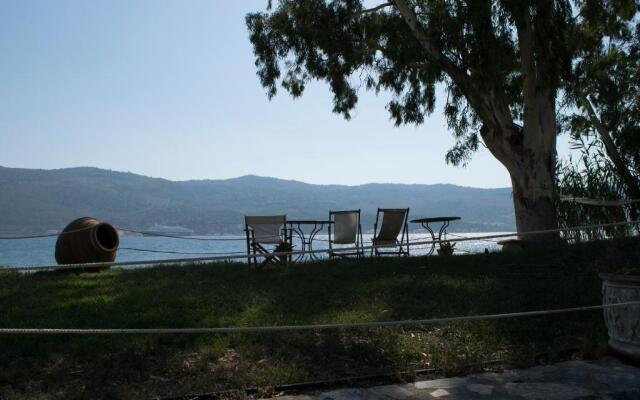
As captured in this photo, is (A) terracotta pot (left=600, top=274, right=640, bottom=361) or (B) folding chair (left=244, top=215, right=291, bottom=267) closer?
(A) terracotta pot (left=600, top=274, right=640, bottom=361)

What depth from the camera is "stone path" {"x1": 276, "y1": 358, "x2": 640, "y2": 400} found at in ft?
10.6

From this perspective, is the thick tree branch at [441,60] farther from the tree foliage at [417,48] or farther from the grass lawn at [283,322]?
the grass lawn at [283,322]

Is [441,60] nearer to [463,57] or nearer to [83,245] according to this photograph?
[463,57]

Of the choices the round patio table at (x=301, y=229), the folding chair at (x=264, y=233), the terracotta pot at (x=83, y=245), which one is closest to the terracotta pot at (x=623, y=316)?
the folding chair at (x=264, y=233)

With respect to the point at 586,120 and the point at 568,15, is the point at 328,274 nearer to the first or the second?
the point at 568,15

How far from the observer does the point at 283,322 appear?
4773 millimetres

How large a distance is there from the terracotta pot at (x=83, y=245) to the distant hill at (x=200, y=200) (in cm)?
7004

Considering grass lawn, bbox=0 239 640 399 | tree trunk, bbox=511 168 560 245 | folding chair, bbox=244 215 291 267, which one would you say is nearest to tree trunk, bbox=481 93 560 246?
tree trunk, bbox=511 168 560 245

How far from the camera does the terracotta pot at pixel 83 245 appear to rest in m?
9.37

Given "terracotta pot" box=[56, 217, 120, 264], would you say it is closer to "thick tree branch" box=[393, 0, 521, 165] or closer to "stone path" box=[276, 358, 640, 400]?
"thick tree branch" box=[393, 0, 521, 165]

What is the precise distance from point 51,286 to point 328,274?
3154 mm

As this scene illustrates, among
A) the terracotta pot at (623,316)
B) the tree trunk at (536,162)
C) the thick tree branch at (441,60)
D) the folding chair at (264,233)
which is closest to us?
the terracotta pot at (623,316)

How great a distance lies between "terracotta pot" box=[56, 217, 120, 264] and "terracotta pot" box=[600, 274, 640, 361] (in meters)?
7.36

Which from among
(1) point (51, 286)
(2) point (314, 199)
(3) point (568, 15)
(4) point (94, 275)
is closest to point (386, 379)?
(1) point (51, 286)
